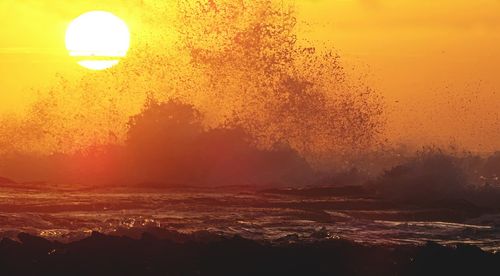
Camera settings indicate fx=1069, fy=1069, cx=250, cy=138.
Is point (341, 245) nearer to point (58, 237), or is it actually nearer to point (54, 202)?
→ point (58, 237)

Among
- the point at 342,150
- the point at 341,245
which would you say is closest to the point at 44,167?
the point at 342,150

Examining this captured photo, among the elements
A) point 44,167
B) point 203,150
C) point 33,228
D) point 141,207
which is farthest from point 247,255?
point 44,167

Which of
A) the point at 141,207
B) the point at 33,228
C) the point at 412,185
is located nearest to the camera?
the point at 33,228

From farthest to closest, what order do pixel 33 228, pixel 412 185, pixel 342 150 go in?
1. pixel 342 150
2. pixel 412 185
3. pixel 33 228

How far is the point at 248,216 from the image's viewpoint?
82.6ft

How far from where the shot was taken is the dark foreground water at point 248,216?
20344mm

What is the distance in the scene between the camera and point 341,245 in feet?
55.2

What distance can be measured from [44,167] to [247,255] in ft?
138

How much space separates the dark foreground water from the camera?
20.3 m

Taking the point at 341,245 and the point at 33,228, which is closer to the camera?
the point at 341,245

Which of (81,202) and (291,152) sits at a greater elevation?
(291,152)

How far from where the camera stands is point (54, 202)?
28.4 meters

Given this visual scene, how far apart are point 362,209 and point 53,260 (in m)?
15.5

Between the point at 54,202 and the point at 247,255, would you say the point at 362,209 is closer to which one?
the point at 54,202
